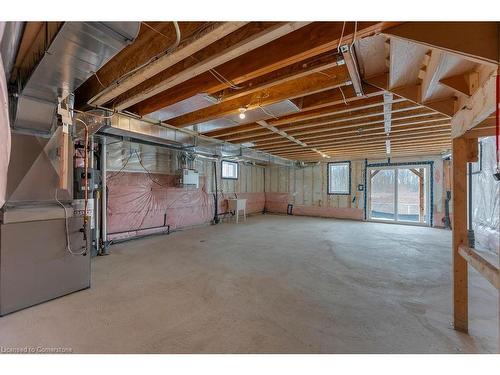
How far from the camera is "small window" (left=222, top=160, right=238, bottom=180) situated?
23.5ft

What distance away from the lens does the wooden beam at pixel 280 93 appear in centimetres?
217

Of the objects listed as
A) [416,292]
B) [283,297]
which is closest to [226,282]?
[283,297]

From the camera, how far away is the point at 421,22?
4.09 feet

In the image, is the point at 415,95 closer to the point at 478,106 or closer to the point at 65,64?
the point at 478,106

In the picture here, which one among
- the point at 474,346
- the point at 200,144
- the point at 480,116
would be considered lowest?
the point at 474,346

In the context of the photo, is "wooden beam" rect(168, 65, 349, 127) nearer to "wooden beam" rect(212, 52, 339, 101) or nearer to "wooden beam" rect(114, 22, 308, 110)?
"wooden beam" rect(212, 52, 339, 101)

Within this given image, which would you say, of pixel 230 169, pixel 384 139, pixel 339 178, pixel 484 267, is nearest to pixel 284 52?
pixel 484 267

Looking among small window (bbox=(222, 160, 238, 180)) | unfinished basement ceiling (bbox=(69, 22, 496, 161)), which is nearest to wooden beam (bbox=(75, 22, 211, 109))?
unfinished basement ceiling (bbox=(69, 22, 496, 161))

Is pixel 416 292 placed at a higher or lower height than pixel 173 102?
lower

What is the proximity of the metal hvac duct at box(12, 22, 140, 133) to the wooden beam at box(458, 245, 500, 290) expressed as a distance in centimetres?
232

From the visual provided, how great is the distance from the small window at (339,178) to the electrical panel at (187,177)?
5057mm

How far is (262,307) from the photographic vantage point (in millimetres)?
1961
